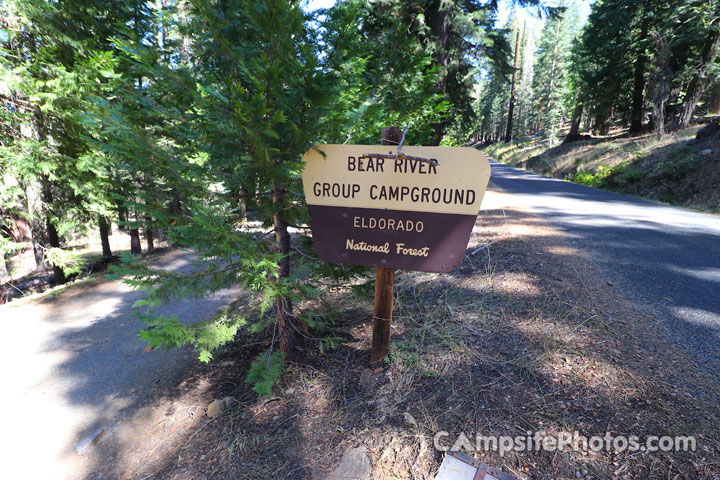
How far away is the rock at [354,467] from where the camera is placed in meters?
1.99

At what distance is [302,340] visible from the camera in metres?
3.56

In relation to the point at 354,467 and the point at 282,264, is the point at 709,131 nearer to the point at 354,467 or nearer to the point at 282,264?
the point at 282,264

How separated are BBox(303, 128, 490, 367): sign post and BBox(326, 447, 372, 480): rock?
1285mm

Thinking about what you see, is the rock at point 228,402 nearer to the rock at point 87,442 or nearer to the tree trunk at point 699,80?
the rock at point 87,442

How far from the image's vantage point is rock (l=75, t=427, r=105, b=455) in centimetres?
316

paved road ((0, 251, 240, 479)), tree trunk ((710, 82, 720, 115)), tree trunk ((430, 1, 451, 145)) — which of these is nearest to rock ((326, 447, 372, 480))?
paved road ((0, 251, 240, 479))

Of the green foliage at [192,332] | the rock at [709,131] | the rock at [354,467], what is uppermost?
the rock at [709,131]

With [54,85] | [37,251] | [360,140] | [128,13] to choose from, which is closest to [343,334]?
[360,140]

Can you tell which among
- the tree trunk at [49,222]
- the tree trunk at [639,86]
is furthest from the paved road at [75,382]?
the tree trunk at [639,86]

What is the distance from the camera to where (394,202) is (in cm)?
221

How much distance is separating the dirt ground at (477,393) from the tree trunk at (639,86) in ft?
72.3

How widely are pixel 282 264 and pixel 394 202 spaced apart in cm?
132

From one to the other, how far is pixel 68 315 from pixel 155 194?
20.1 feet

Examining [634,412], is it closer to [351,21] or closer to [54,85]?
[351,21]
